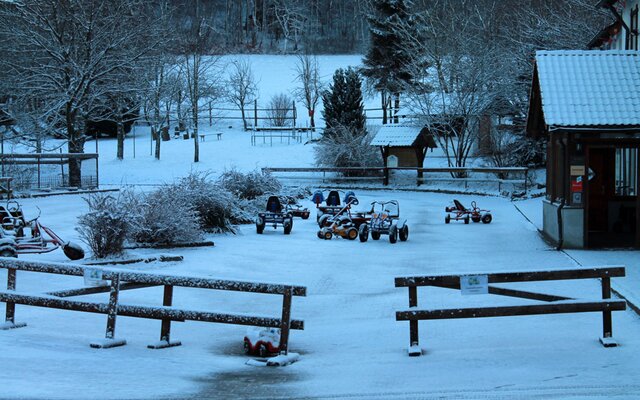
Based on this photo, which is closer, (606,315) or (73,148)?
(606,315)

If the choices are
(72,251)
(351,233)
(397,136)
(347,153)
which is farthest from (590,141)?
(347,153)

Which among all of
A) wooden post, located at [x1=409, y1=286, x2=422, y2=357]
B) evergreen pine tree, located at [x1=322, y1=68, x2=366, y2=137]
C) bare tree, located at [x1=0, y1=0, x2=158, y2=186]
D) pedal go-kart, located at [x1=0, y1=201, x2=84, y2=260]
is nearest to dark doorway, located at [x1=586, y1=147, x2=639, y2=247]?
pedal go-kart, located at [x1=0, y1=201, x2=84, y2=260]

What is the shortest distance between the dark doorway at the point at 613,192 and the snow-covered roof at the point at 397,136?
89.4 feet

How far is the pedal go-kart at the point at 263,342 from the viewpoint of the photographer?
392 inches

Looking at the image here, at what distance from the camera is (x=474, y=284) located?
371 inches

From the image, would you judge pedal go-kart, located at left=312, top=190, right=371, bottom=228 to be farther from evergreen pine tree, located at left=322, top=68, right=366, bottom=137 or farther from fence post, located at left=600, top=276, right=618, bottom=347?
evergreen pine tree, located at left=322, top=68, right=366, bottom=137

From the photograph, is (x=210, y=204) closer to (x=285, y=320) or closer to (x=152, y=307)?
(x=152, y=307)

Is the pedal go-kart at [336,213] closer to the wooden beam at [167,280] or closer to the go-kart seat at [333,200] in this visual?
Result: the go-kart seat at [333,200]

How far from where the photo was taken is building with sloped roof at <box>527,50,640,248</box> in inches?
772

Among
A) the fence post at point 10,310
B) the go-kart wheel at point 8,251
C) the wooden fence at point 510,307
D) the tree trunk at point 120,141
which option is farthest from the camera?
the tree trunk at point 120,141

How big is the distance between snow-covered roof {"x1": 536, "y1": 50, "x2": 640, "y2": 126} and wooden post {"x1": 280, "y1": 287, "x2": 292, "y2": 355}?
11.6 meters

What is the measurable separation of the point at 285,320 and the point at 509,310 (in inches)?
95.0

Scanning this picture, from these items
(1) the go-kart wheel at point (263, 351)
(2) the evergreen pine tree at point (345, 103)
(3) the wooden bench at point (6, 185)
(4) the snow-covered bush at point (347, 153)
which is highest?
(2) the evergreen pine tree at point (345, 103)

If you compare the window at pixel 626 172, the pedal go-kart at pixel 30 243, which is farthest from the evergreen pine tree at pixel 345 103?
the pedal go-kart at pixel 30 243
